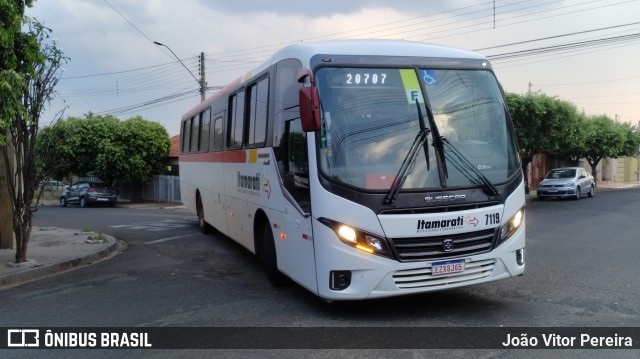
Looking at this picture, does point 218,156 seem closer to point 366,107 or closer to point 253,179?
point 253,179

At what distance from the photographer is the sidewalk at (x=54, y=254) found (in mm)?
8742

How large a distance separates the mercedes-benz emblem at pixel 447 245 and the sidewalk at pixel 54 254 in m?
6.77

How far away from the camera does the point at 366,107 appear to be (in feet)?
19.3

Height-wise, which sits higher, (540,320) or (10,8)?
(10,8)

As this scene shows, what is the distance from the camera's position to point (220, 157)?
34.0ft

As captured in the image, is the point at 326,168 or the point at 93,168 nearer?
the point at 326,168

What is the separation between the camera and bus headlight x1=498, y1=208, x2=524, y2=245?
6.07 meters

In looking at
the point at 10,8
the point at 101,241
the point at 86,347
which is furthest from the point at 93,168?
the point at 86,347

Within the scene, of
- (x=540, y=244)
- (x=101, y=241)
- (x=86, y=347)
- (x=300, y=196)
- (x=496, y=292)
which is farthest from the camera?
(x=101, y=241)

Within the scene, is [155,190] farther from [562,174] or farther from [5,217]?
[562,174]

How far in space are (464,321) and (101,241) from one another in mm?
9246

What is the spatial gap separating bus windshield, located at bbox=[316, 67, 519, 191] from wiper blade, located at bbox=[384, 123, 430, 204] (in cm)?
3

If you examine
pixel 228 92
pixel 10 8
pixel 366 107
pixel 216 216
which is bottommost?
pixel 216 216

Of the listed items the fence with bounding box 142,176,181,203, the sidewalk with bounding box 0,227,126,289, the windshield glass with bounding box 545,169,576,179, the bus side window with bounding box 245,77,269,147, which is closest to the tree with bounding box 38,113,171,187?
the fence with bounding box 142,176,181,203
